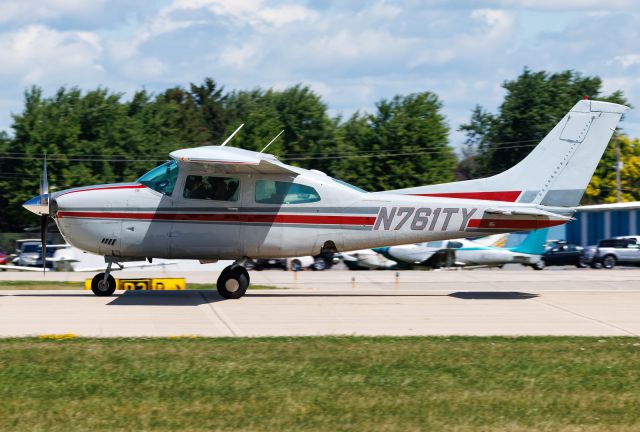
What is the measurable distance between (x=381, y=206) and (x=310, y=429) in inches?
368

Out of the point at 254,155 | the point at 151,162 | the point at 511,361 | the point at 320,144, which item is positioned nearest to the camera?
the point at 511,361

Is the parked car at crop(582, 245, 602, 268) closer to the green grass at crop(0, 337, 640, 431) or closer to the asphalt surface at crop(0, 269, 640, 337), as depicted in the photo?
the asphalt surface at crop(0, 269, 640, 337)

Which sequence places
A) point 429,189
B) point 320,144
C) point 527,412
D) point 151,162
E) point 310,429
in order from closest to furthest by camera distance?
point 310,429
point 527,412
point 429,189
point 151,162
point 320,144

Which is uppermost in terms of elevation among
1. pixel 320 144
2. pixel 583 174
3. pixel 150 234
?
pixel 320 144

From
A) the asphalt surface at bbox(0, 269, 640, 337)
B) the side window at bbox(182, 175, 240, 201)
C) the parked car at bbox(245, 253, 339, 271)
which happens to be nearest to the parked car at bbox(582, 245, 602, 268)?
the parked car at bbox(245, 253, 339, 271)

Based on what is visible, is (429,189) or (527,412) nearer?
(527,412)

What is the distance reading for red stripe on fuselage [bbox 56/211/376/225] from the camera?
653 inches

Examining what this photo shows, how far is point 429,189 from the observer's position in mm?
17172

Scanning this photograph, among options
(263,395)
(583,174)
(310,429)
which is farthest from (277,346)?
(583,174)

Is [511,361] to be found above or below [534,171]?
A: below

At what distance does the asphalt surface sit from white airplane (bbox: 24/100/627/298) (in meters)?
1.03

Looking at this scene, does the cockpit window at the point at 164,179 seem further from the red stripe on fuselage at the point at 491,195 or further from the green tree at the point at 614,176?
the green tree at the point at 614,176

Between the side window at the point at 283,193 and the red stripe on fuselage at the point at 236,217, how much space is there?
28cm

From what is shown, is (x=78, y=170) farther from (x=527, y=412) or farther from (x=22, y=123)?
(x=527, y=412)
